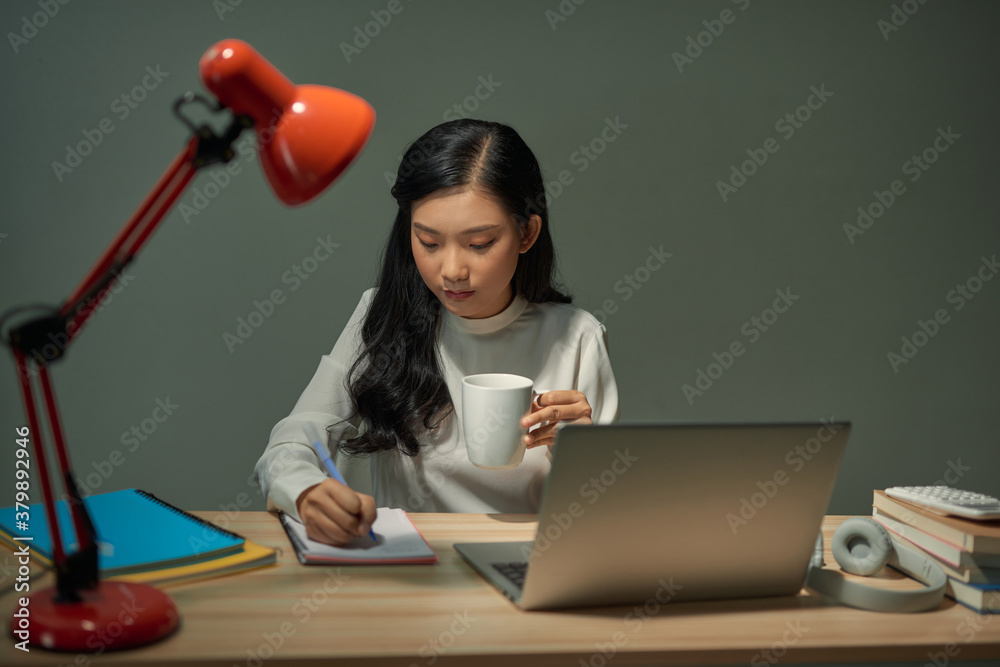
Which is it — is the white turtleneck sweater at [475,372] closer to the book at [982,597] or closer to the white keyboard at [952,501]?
the white keyboard at [952,501]

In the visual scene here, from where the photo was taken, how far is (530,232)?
1596 mm

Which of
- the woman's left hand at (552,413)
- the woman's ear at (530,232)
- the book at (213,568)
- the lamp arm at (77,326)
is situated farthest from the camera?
the woman's ear at (530,232)

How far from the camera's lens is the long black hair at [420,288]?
1.50 meters

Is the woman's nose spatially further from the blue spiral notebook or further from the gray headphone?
the gray headphone

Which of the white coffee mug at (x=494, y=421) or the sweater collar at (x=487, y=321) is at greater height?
the sweater collar at (x=487, y=321)

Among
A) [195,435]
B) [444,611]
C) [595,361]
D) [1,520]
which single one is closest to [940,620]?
[444,611]

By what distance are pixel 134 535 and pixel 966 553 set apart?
41.5 inches

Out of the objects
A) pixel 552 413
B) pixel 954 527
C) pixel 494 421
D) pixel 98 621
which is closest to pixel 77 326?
pixel 98 621

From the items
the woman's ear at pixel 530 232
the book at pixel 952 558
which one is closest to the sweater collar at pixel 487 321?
the woman's ear at pixel 530 232

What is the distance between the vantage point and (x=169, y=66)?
2.25m

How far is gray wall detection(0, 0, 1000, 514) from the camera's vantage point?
2244 mm

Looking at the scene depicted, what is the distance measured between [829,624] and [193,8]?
212 centimetres

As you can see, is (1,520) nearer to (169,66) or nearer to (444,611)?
(444,611)

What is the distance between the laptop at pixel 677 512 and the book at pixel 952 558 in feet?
0.65
